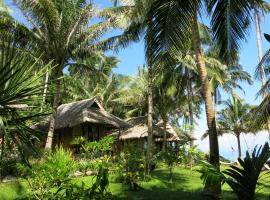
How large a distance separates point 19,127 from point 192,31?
6.14 m

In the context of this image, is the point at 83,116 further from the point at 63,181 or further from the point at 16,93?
the point at 16,93

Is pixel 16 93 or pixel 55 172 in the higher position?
pixel 16 93

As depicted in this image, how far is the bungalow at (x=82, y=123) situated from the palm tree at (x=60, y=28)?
3.71 m

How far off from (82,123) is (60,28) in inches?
237

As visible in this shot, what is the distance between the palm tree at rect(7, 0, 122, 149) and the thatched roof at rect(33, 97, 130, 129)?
3.52 meters

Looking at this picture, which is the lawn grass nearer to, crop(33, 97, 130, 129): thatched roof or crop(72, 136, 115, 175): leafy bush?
crop(72, 136, 115, 175): leafy bush

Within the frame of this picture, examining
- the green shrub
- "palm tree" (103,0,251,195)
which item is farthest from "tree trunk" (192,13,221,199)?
the green shrub

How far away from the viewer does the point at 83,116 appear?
867 inches

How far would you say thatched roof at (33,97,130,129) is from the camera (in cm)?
2221

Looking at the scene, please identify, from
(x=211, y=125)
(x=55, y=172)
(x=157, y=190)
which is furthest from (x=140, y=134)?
(x=55, y=172)

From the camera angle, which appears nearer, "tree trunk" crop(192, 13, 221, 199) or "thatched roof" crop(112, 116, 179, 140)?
"tree trunk" crop(192, 13, 221, 199)

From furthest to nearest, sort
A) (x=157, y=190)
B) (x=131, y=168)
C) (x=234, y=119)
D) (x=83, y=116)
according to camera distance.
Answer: (x=234, y=119) → (x=83, y=116) → (x=131, y=168) → (x=157, y=190)

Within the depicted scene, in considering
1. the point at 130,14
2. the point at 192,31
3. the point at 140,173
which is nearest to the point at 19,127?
the point at 192,31

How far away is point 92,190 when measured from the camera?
17.5 ft
